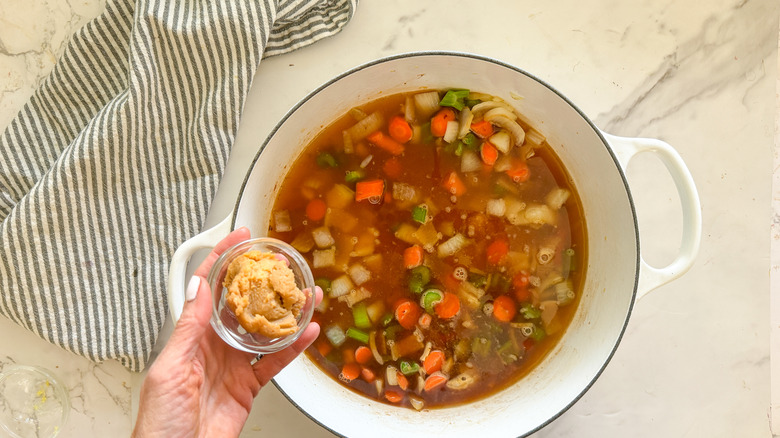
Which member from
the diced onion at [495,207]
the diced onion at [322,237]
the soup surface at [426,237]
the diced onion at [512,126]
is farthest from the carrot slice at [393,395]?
the diced onion at [512,126]

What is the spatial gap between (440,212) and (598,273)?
0.48 meters

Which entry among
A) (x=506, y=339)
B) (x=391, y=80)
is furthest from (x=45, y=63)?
(x=506, y=339)

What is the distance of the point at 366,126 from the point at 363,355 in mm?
644

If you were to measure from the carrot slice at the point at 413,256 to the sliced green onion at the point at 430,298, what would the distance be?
0.27 ft

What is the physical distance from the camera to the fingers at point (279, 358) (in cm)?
158

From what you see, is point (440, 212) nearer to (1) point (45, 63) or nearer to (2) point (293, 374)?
(2) point (293, 374)

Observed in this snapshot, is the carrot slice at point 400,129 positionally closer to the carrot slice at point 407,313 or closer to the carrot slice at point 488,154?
the carrot slice at point 488,154

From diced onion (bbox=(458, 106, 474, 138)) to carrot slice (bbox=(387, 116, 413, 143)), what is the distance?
140 millimetres

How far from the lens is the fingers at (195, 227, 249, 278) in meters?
1.48

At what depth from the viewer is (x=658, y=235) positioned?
1.83 meters

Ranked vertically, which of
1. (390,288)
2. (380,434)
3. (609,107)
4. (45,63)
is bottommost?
(380,434)

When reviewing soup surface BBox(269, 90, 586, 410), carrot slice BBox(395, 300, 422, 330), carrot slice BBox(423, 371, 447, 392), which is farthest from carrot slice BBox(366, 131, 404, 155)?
carrot slice BBox(423, 371, 447, 392)

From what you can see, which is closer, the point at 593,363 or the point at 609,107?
the point at 593,363

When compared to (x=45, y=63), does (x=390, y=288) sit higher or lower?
lower
